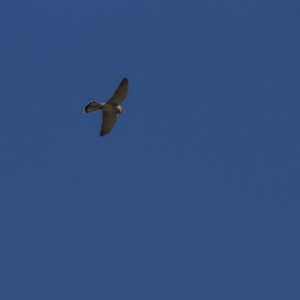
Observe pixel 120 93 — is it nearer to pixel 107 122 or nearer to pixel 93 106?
pixel 93 106

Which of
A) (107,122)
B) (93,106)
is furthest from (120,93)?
(107,122)

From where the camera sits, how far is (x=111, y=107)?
44500mm

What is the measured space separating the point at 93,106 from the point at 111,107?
0.86 metres

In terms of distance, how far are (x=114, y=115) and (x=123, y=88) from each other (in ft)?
4.80

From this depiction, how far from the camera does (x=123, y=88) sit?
44.0 m

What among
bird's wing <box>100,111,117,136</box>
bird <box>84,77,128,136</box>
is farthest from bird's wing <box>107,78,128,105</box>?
bird's wing <box>100,111,117,136</box>

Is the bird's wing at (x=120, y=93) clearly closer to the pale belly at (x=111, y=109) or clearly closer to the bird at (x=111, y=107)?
the bird at (x=111, y=107)

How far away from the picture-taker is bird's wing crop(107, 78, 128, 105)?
44.0 metres

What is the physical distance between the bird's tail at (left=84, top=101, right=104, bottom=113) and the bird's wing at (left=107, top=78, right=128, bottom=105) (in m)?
0.41

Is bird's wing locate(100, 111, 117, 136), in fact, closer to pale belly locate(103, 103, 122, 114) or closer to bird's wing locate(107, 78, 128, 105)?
pale belly locate(103, 103, 122, 114)

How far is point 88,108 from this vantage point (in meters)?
43.7

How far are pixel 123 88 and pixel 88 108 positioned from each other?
165 centimetres

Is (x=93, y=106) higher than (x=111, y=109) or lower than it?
lower

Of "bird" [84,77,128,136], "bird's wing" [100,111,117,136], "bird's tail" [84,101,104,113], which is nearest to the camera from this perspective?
"bird's tail" [84,101,104,113]
